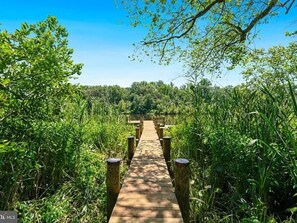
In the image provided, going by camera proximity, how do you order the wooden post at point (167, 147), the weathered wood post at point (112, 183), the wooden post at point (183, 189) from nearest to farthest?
1. the wooden post at point (183, 189)
2. the weathered wood post at point (112, 183)
3. the wooden post at point (167, 147)

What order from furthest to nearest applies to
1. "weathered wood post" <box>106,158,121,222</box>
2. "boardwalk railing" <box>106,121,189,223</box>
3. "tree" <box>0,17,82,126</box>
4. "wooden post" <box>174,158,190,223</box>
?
"weathered wood post" <box>106,158,121,222</box>, "wooden post" <box>174,158,190,223</box>, "boardwalk railing" <box>106,121,189,223</box>, "tree" <box>0,17,82,126</box>

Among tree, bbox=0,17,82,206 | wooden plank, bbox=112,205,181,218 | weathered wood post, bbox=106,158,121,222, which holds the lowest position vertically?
wooden plank, bbox=112,205,181,218

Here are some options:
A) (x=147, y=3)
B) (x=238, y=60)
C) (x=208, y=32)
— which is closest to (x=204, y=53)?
(x=208, y=32)

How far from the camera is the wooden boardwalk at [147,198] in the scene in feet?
9.31

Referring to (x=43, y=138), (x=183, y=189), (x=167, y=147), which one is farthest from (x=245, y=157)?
(x=43, y=138)

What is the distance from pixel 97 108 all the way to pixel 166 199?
7.12 m

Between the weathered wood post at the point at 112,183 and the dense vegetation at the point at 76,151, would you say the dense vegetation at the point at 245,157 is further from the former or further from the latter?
→ the weathered wood post at the point at 112,183

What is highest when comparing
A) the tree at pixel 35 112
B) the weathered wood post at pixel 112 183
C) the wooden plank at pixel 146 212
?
the tree at pixel 35 112

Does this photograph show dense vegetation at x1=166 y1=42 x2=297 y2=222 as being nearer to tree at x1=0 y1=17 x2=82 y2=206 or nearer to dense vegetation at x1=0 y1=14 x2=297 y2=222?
dense vegetation at x1=0 y1=14 x2=297 y2=222

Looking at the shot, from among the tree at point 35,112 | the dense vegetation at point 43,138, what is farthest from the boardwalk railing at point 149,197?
the tree at point 35,112

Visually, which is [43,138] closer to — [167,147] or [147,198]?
[147,198]

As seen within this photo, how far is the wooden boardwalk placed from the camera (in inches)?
112

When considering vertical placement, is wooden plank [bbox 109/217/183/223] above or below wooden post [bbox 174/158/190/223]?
below

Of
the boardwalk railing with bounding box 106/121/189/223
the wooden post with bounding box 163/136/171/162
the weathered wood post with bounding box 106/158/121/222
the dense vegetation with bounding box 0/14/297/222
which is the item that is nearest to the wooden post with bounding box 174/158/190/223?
the boardwalk railing with bounding box 106/121/189/223
